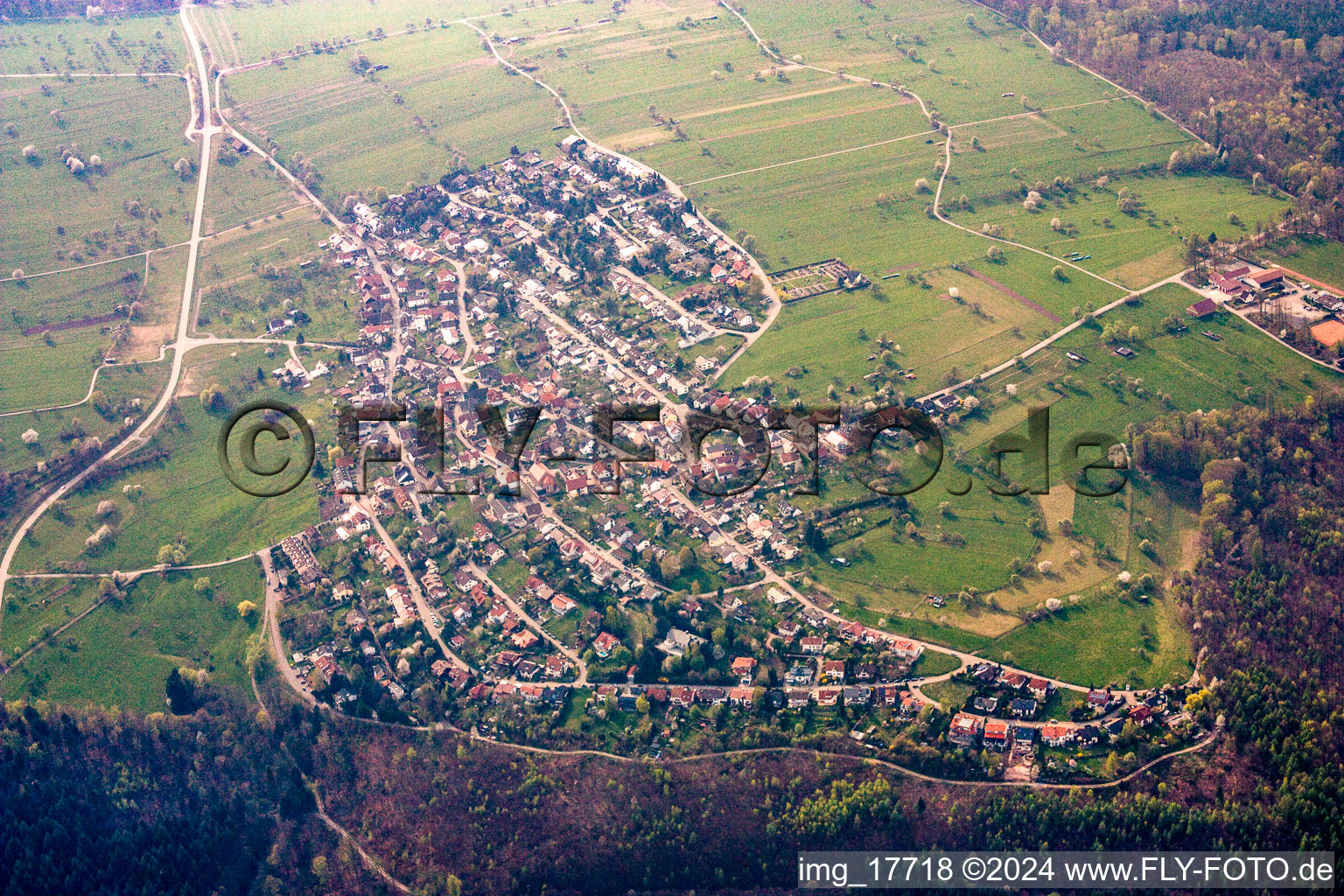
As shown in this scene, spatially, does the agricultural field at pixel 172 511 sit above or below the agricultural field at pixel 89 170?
below

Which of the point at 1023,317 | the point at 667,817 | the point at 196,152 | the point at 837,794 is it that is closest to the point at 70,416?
the point at 196,152

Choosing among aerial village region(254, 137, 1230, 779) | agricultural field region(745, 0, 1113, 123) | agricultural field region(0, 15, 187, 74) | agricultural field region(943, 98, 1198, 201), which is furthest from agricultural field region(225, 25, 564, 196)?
agricultural field region(943, 98, 1198, 201)

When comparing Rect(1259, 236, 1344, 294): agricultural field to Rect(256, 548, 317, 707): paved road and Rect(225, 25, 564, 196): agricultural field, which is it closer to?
Rect(225, 25, 564, 196): agricultural field

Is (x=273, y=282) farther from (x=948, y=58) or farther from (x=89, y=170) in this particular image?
(x=948, y=58)

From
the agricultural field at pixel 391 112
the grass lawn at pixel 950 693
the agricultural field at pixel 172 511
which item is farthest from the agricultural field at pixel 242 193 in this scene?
the grass lawn at pixel 950 693

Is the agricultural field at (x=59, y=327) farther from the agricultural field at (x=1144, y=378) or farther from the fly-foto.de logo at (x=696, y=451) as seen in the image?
the agricultural field at (x=1144, y=378)

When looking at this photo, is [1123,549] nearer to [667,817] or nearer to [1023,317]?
[1023,317]

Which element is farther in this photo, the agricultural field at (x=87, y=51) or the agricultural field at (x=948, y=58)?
the agricultural field at (x=87, y=51)
